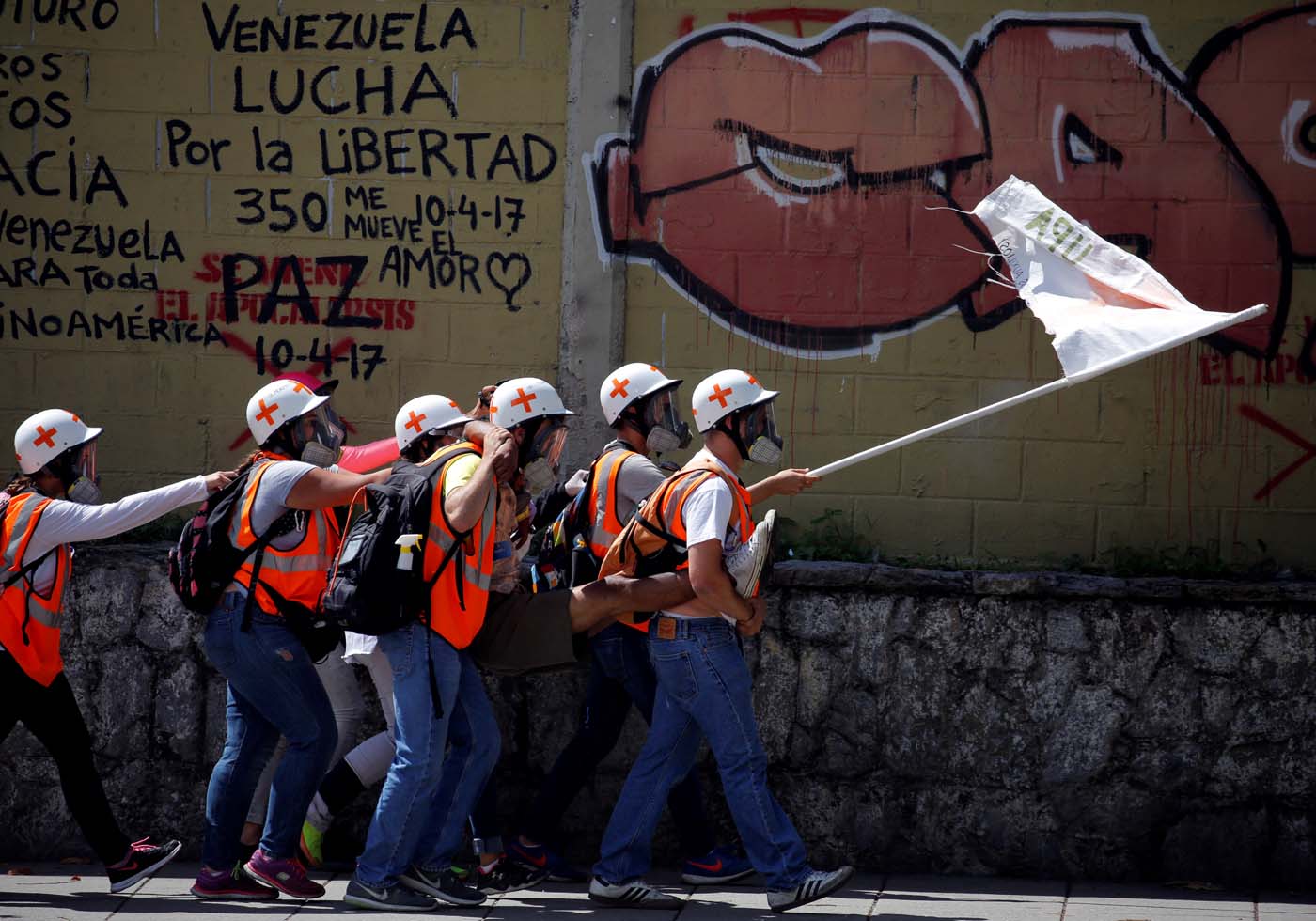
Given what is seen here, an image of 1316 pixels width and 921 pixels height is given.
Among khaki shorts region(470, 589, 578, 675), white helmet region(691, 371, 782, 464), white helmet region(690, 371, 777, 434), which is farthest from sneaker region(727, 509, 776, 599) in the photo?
khaki shorts region(470, 589, 578, 675)

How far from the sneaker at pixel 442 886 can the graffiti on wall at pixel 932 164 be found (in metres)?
2.91

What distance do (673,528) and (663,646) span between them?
42 cm

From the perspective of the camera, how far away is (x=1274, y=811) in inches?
267

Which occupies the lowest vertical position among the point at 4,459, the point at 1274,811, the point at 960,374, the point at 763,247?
the point at 1274,811

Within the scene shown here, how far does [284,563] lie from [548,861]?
154 centimetres

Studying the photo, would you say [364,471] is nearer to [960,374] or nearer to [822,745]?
[822,745]

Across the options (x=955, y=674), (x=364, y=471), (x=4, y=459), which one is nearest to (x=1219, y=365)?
(x=955, y=674)

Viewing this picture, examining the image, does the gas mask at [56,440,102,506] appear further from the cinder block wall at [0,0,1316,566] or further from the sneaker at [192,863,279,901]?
the cinder block wall at [0,0,1316,566]

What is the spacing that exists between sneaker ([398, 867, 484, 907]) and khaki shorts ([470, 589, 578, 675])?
0.76 metres

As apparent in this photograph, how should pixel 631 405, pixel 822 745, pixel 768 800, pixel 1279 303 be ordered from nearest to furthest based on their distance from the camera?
pixel 768 800 < pixel 631 405 < pixel 822 745 < pixel 1279 303

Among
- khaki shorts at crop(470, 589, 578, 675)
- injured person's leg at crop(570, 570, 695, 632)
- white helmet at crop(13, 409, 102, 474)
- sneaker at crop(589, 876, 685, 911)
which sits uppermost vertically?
white helmet at crop(13, 409, 102, 474)

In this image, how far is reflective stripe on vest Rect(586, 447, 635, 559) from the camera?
6391 mm

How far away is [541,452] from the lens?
6.34 m

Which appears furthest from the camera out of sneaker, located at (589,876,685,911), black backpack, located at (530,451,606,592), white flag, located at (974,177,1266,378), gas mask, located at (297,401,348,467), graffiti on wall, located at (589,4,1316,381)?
graffiti on wall, located at (589,4,1316,381)
